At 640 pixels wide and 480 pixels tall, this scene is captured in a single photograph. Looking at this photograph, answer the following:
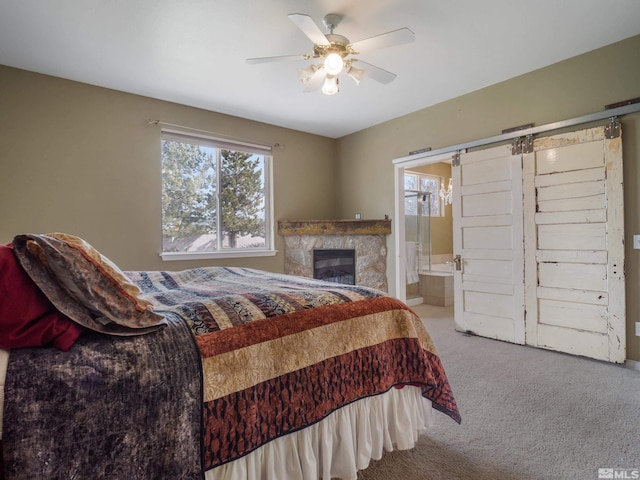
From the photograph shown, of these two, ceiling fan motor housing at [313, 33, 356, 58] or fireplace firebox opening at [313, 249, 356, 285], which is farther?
fireplace firebox opening at [313, 249, 356, 285]

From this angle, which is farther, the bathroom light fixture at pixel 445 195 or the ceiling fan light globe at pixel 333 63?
the bathroom light fixture at pixel 445 195

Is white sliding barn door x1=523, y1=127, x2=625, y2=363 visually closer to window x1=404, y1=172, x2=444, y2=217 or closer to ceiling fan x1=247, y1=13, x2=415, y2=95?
ceiling fan x1=247, y1=13, x2=415, y2=95

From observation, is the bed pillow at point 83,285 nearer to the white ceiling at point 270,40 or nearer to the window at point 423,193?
the white ceiling at point 270,40

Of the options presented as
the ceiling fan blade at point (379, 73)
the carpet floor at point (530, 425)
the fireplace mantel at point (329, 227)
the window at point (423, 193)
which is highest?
the ceiling fan blade at point (379, 73)

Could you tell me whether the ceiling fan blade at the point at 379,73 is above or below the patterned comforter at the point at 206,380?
above

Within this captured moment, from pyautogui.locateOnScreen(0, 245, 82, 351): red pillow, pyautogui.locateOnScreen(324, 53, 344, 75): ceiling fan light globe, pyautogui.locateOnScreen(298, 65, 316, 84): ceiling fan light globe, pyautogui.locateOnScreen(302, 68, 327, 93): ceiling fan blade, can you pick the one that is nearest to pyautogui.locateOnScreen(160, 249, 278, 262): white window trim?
pyautogui.locateOnScreen(302, 68, 327, 93): ceiling fan blade

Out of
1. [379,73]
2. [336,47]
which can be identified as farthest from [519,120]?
[336,47]

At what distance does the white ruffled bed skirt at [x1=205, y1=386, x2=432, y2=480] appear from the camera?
1.22m

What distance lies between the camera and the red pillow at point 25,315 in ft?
2.95

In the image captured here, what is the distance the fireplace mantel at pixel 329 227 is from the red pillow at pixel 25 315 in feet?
12.5

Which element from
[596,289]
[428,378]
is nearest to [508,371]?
[596,289]

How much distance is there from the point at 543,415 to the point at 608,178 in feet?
6.80

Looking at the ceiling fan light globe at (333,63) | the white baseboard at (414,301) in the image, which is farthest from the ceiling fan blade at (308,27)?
the white baseboard at (414,301)

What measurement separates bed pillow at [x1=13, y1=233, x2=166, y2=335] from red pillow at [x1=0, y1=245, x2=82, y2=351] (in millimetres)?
26
